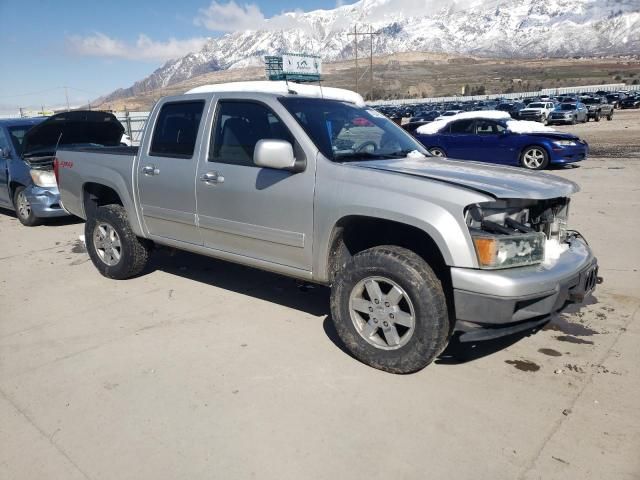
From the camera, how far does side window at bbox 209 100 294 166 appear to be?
4082 millimetres

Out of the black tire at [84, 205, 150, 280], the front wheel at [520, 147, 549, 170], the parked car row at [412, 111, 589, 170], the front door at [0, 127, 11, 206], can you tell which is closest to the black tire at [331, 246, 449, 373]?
the black tire at [84, 205, 150, 280]

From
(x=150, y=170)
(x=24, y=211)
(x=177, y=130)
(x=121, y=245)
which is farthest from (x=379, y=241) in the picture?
(x=24, y=211)

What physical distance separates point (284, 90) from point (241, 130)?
19.6 inches

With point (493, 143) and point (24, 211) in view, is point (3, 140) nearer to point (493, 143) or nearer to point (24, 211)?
point (24, 211)

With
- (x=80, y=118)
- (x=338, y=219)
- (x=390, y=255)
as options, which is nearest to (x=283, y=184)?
(x=338, y=219)

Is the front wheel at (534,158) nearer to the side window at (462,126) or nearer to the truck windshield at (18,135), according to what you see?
the side window at (462,126)

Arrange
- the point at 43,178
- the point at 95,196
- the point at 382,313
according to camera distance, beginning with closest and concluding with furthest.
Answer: the point at 382,313 → the point at 95,196 → the point at 43,178

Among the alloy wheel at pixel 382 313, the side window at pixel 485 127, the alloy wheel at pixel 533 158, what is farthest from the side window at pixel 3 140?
the alloy wheel at pixel 533 158

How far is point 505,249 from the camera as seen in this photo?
3.12 meters

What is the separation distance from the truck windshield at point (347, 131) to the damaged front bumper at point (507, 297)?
4.32 ft

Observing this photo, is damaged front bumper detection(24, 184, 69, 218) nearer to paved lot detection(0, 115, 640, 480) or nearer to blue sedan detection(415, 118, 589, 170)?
paved lot detection(0, 115, 640, 480)

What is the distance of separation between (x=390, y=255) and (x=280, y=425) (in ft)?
3.97

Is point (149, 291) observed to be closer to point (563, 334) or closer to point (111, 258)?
point (111, 258)

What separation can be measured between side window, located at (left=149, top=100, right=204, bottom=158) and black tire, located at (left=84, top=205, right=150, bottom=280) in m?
0.84
